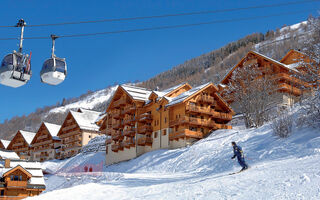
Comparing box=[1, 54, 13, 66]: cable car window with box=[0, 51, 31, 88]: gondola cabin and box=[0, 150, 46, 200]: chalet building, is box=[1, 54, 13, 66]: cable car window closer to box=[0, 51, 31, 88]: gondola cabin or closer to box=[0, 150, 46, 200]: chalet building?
box=[0, 51, 31, 88]: gondola cabin

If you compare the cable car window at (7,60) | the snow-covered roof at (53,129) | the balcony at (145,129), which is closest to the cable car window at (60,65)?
the cable car window at (7,60)

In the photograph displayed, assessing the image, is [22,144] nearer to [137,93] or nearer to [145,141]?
[137,93]

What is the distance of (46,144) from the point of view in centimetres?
8725

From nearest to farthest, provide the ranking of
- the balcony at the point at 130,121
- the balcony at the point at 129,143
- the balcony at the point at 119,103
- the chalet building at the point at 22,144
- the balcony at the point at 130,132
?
the balcony at the point at 129,143
the balcony at the point at 130,132
the balcony at the point at 130,121
the balcony at the point at 119,103
the chalet building at the point at 22,144

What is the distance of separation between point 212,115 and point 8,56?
109 feet

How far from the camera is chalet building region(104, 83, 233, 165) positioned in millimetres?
43819

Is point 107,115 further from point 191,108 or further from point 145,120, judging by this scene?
point 191,108

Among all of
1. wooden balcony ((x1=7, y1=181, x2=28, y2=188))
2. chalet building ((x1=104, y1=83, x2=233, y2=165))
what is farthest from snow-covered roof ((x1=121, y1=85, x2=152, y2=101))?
wooden balcony ((x1=7, y1=181, x2=28, y2=188))

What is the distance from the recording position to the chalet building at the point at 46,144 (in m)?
84.4

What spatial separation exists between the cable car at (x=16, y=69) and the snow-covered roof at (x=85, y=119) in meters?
63.1

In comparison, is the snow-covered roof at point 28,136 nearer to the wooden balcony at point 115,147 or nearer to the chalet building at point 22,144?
the chalet building at point 22,144

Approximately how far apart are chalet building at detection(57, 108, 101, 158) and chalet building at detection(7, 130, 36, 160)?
14.5 metres

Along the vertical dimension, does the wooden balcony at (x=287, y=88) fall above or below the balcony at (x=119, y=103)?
above

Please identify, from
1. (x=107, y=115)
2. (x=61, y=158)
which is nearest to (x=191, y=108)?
(x=107, y=115)
